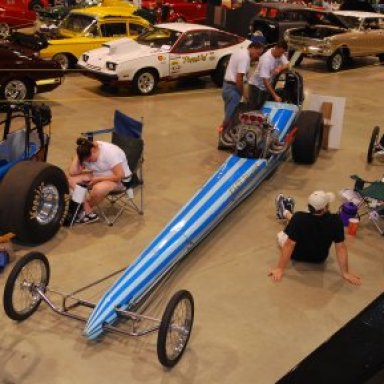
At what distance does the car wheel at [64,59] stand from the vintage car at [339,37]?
628 cm

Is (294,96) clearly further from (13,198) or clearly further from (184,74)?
(13,198)

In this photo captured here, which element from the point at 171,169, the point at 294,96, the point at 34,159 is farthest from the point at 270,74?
the point at 34,159

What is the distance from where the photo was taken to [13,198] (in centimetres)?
581

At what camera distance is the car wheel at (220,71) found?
13461 millimetres

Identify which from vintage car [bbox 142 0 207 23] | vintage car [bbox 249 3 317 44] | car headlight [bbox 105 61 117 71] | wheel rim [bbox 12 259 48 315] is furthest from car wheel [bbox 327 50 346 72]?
wheel rim [bbox 12 259 48 315]

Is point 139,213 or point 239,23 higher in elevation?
point 239,23

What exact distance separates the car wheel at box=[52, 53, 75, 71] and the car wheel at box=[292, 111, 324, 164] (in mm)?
6752

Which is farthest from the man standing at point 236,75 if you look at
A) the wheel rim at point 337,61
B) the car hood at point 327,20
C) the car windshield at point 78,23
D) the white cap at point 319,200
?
the car hood at point 327,20

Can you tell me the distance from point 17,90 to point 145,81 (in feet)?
9.44

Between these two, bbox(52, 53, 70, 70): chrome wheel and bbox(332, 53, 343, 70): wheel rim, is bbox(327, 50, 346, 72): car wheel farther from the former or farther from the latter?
→ bbox(52, 53, 70, 70): chrome wheel

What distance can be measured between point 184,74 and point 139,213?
6.64 metres

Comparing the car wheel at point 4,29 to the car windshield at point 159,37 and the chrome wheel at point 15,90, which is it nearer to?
the car windshield at point 159,37

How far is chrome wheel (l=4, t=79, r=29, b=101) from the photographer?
1060cm

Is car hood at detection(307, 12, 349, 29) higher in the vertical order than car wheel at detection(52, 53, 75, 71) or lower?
higher
